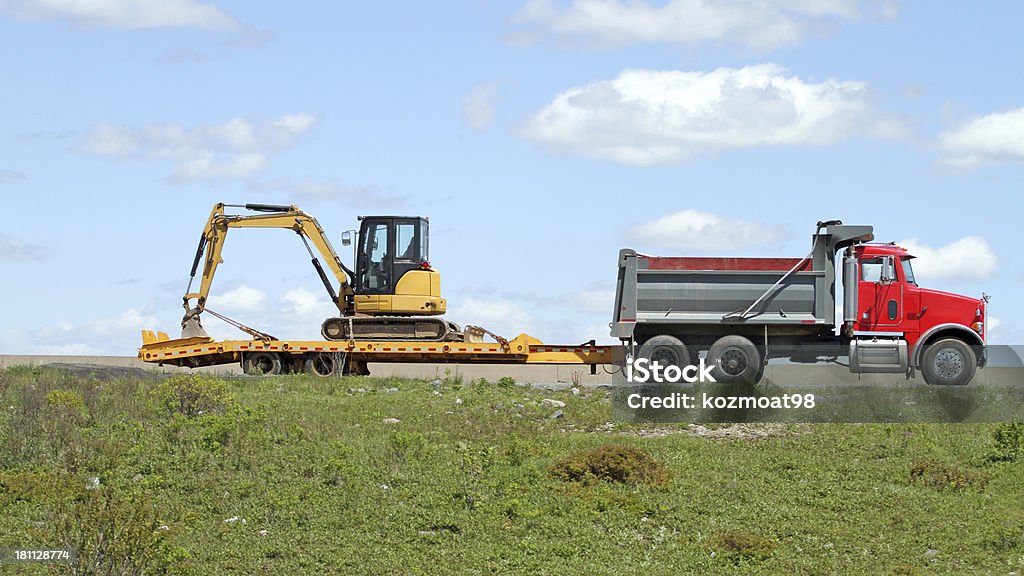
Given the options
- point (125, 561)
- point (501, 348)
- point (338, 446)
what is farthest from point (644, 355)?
point (125, 561)

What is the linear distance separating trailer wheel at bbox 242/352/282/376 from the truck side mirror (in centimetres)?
1454

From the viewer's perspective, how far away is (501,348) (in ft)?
86.4

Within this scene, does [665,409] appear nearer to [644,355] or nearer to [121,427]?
[644,355]

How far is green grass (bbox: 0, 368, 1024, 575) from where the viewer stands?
12344mm

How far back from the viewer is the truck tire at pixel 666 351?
22.2 metres

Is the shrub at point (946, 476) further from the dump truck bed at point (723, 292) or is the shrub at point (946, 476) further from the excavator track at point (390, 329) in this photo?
the excavator track at point (390, 329)

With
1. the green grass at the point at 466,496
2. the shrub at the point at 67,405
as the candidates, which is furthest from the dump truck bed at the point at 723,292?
the shrub at the point at 67,405

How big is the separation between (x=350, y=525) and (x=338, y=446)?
301 centimetres

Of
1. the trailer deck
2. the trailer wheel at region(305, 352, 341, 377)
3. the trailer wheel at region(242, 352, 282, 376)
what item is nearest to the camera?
the trailer deck

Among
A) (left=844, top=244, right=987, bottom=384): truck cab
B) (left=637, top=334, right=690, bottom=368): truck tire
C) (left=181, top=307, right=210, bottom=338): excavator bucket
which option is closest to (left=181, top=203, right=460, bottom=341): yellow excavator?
(left=181, top=307, right=210, bottom=338): excavator bucket

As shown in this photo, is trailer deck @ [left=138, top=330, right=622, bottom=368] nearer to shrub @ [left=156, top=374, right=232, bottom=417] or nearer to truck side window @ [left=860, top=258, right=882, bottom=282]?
truck side window @ [left=860, top=258, right=882, bottom=282]

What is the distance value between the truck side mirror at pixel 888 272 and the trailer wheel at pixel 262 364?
1454 centimetres

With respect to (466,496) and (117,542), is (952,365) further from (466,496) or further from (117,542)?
(117,542)

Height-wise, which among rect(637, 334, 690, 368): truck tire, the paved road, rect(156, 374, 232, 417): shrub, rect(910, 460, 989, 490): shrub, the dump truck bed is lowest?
rect(910, 460, 989, 490): shrub
